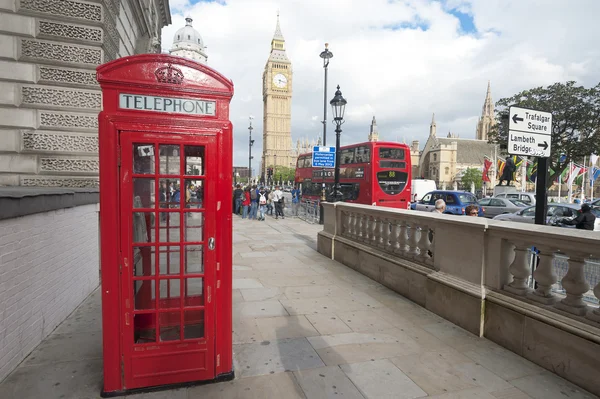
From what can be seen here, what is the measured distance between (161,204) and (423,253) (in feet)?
12.8

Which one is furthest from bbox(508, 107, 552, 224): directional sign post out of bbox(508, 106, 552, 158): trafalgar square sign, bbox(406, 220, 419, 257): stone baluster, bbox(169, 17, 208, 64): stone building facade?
bbox(169, 17, 208, 64): stone building facade

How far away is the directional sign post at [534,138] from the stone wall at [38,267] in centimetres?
534

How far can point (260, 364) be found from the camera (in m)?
3.44

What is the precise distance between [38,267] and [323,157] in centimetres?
1297

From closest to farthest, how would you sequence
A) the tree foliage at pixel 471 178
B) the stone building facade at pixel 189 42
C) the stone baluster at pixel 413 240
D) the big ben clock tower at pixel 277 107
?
the stone baluster at pixel 413 240 → the tree foliage at pixel 471 178 → the big ben clock tower at pixel 277 107 → the stone building facade at pixel 189 42

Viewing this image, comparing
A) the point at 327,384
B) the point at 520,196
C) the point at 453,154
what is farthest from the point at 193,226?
the point at 453,154

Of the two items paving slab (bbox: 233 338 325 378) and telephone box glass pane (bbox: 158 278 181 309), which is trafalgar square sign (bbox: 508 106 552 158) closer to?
paving slab (bbox: 233 338 325 378)

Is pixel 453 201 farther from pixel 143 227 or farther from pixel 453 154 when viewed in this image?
pixel 453 154

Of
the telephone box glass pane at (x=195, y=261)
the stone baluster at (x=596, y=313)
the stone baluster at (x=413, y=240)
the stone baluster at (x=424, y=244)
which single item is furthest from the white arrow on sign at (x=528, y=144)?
the telephone box glass pane at (x=195, y=261)

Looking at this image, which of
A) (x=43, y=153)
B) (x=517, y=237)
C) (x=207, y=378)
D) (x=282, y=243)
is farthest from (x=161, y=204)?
(x=282, y=243)

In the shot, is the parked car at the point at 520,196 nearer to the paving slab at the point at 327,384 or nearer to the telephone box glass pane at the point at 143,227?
the paving slab at the point at 327,384

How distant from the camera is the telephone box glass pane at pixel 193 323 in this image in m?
3.06

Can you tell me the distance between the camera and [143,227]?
2.92 meters

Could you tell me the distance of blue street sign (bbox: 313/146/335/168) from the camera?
15771mm
